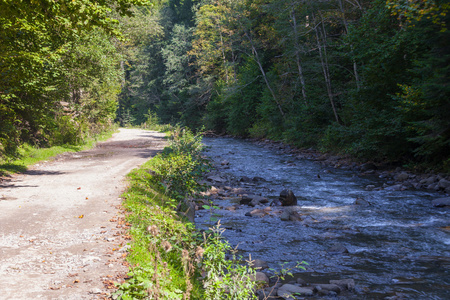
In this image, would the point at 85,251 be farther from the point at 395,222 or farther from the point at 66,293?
the point at 395,222

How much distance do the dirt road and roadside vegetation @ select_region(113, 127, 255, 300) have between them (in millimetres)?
343

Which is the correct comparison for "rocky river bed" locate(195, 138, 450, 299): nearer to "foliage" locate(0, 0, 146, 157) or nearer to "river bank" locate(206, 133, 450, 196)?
"river bank" locate(206, 133, 450, 196)

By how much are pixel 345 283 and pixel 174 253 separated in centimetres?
275

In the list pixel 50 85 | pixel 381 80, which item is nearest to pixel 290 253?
pixel 381 80

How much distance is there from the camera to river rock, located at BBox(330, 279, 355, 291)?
5.74 meters

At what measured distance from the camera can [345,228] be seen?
883 centimetres

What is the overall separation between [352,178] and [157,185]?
27.6 feet

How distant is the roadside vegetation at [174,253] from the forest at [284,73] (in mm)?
4108

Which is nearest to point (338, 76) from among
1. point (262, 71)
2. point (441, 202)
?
point (262, 71)

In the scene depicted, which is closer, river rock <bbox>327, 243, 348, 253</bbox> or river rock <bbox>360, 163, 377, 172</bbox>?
river rock <bbox>327, 243, 348, 253</bbox>

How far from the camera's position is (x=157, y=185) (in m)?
10.9

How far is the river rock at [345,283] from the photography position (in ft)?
18.8

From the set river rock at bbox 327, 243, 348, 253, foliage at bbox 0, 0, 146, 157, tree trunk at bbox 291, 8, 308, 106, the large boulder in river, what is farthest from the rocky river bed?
tree trunk at bbox 291, 8, 308, 106

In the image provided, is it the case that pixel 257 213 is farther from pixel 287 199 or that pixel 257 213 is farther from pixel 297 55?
pixel 297 55
